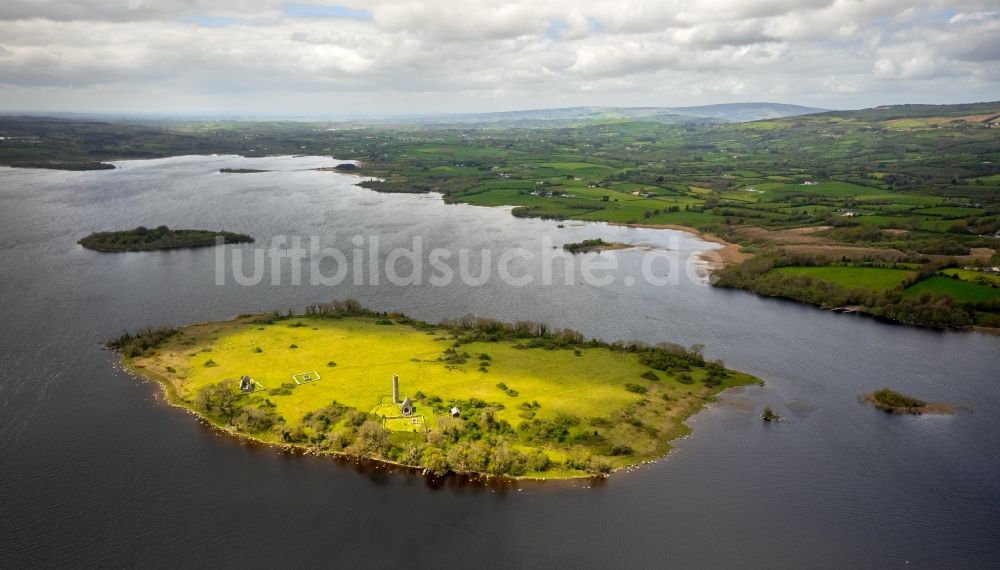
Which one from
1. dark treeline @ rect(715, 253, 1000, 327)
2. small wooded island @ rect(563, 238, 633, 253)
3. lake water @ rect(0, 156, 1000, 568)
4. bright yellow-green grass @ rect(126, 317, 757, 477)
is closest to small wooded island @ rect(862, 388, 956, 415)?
lake water @ rect(0, 156, 1000, 568)

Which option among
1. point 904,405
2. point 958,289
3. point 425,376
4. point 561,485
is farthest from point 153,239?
point 958,289

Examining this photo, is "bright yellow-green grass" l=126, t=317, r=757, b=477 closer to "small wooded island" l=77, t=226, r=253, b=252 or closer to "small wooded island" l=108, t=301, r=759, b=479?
"small wooded island" l=108, t=301, r=759, b=479

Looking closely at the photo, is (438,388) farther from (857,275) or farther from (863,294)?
(857,275)

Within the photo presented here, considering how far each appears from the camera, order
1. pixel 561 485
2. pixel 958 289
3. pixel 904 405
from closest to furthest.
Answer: pixel 561 485, pixel 904 405, pixel 958 289

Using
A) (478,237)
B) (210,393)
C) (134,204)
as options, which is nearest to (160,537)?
(210,393)

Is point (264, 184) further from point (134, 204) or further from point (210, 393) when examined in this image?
point (210, 393)

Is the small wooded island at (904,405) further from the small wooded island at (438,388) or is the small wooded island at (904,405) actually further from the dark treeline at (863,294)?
the dark treeline at (863,294)
